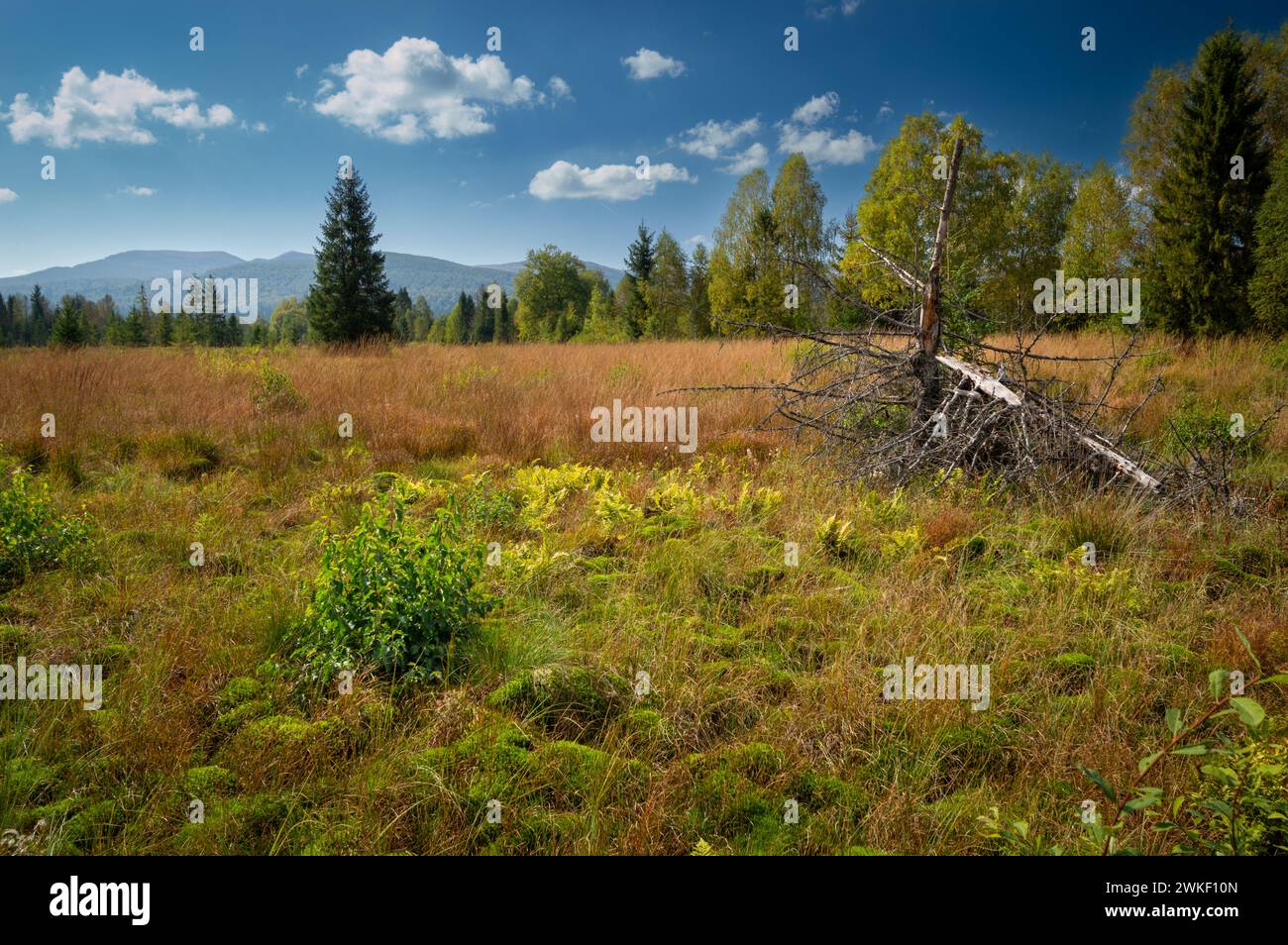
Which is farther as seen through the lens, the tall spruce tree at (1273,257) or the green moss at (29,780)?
the tall spruce tree at (1273,257)

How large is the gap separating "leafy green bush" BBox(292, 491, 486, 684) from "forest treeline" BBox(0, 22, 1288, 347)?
11.4 feet

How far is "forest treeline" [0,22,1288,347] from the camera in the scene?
493 inches

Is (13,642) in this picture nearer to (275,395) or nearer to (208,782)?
(208,782)

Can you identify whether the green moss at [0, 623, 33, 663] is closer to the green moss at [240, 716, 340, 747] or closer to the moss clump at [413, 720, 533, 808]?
the green moss at [240, 716, 340, 747]

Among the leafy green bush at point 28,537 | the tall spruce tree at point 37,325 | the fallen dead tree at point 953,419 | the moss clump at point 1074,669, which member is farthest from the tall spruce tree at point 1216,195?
the tall spruce tree at point 37,325

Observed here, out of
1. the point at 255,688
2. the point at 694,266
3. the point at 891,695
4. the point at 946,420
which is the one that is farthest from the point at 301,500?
the point at 694,266

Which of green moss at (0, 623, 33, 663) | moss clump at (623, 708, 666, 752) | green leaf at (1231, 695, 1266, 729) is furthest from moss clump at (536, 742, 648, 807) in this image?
green moss at (0, 623, 33, 663)

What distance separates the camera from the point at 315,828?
→ 2.03m

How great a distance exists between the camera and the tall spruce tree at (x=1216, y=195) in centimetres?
1317

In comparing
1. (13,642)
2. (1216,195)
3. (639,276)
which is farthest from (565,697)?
(639,276)

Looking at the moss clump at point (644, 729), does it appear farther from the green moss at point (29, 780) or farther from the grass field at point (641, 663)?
the green moss at point (29, 780)

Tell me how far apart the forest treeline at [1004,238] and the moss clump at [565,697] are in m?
3.59
